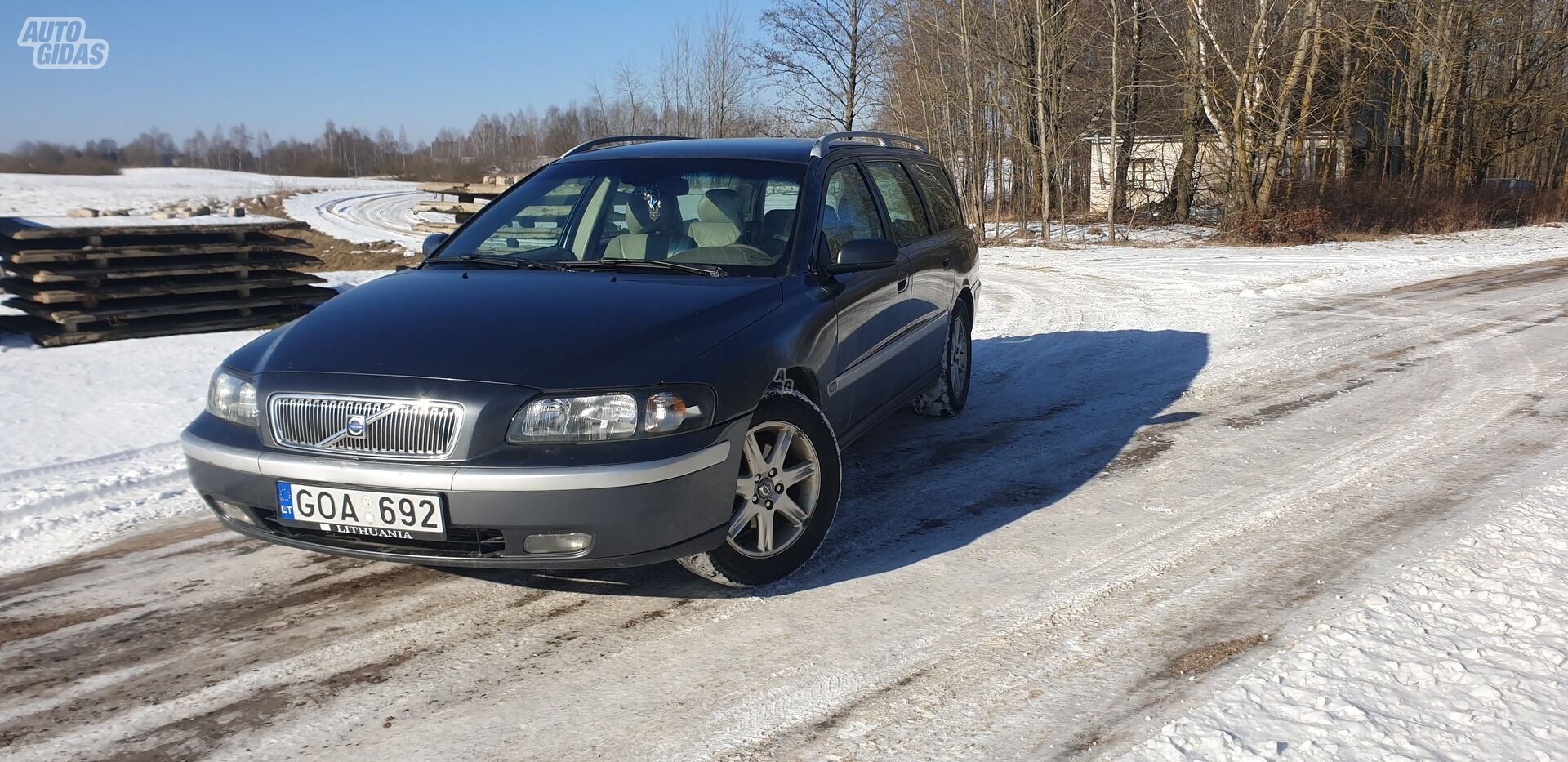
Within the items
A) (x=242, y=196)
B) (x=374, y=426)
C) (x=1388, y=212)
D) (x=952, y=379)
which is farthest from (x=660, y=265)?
(x=242, y=196)

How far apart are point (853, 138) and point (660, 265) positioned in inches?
70.2

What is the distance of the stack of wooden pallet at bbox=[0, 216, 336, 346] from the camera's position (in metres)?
10.8

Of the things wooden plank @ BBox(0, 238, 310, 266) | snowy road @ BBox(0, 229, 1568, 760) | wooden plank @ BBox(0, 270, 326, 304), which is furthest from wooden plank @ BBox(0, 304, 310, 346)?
snowy road @ BBox(0, 229, 1568, 760)

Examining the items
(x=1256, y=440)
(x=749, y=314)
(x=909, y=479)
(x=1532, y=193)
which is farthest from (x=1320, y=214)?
(x=749, y=314)

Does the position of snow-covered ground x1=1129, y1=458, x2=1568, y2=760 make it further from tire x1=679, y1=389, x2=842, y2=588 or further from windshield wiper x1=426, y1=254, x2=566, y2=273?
windshield wiper x1=426, y1=254, x2=566, y2=273

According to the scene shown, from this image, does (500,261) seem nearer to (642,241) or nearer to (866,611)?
(642,241)

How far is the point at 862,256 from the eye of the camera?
188 inches

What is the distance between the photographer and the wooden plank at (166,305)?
1073cm

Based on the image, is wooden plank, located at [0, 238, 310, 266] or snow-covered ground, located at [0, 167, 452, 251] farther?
snow-covered ground, located at [0, 167, 452, 251]

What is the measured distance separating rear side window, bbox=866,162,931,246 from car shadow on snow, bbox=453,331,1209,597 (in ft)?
3.81

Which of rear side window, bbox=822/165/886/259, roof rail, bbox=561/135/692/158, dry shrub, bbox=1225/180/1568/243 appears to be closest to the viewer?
rear side window, bbox=822/165/886/259

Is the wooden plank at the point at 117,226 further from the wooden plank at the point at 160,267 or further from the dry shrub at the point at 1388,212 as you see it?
the dry shrub at the point at 1388,212

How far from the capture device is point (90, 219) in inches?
472

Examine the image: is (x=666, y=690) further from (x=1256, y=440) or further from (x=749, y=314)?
(x=1256, y=440)
